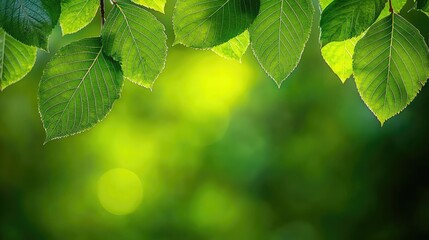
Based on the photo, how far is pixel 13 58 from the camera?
70 cm

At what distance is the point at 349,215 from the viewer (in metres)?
7.84

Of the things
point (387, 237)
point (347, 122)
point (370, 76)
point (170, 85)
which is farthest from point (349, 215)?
point (370, 76)

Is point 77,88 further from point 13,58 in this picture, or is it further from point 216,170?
point 216,170

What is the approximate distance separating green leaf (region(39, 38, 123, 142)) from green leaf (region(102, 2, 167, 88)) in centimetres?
1

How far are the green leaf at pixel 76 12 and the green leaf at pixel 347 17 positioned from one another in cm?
24

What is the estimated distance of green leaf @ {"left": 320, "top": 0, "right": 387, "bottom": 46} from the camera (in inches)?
24.7

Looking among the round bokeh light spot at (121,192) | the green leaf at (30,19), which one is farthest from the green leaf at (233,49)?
the round bokeh light spot at (121,192)

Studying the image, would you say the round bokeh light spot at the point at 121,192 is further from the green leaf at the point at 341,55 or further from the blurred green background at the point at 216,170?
the green leaf at the point at 341,55

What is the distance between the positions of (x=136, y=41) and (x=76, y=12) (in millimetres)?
84

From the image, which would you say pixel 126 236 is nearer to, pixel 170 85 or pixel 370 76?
pixel 170 85

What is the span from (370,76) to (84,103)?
0.29 meters

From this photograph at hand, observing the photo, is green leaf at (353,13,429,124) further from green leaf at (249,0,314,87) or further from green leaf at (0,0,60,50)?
green leaf at (0,0,60,50)

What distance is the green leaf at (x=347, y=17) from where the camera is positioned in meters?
0.63

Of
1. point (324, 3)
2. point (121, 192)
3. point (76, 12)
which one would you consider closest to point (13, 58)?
point (76, 12)
